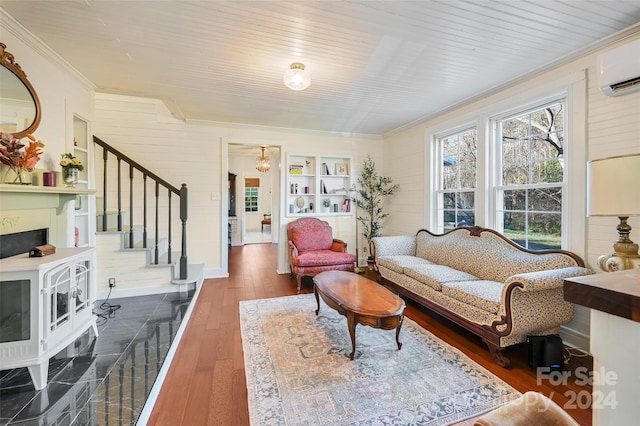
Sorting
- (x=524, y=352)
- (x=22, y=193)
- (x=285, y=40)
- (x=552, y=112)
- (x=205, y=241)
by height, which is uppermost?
(x=285, y=40)

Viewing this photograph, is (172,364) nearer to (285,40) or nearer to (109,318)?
(109,318)

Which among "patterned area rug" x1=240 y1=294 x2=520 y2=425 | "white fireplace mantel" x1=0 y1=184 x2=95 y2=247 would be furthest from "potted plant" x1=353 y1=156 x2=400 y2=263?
"white fireplace mantel" x1=0 y1=184 x2=95 y2=247

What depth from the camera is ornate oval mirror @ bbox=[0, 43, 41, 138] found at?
203cm

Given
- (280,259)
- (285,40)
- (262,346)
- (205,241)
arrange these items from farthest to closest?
(280,259) < (205,241) < (262,346) < (285,40)

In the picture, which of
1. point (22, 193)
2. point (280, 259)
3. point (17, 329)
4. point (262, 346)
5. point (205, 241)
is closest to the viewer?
point (17, 329)

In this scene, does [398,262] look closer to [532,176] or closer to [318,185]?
[532,176]

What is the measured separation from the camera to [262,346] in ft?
8.05

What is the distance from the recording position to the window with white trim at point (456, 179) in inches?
150

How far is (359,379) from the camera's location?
2.00 meters

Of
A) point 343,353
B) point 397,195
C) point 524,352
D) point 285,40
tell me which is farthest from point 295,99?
point 524,352

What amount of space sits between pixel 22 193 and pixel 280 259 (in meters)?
3.40

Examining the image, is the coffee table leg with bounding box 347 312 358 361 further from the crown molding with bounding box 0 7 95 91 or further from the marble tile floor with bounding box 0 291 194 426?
the crown molding with bounding box 0 7 95 91

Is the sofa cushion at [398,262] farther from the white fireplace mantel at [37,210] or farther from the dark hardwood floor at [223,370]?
the white fireplace mantel at [37,210]

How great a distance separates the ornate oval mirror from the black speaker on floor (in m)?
4.27
